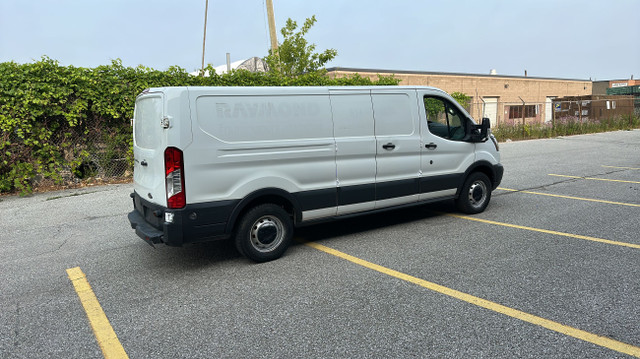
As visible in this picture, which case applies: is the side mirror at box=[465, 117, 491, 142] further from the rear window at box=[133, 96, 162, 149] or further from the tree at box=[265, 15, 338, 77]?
the tree at box=[265, 15, 338, 77]

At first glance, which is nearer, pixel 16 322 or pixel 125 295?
pixel 16 322

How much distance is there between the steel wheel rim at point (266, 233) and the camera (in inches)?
188

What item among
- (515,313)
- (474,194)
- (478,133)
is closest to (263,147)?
(515,313)

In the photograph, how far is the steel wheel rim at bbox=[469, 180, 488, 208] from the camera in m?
6.60

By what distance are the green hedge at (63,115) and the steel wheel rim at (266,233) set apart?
21.5 ft

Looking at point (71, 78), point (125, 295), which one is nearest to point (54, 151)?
point (71, 78)

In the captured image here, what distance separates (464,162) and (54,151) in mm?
8265

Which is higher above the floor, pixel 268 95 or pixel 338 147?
pixel 268 95

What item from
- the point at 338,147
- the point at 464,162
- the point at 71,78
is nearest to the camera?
the point at 338,147

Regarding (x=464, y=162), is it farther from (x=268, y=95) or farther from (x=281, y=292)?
(x=281, y=292)

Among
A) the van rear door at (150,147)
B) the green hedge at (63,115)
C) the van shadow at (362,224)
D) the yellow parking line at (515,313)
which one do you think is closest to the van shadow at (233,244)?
the van shadow at (362,224)

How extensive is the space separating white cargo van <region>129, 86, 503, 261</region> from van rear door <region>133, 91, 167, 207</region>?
1 cm

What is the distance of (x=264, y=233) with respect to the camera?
15.8 ft

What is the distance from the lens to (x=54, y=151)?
9391mm
